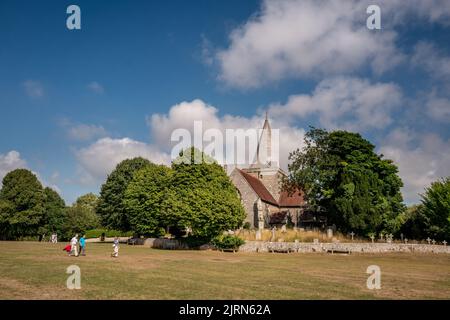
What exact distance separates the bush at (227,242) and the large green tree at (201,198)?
0.90 m

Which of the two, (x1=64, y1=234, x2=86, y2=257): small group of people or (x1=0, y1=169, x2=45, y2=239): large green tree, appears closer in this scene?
(x1=64, y1=234, x2=86, y2=257): small group of people

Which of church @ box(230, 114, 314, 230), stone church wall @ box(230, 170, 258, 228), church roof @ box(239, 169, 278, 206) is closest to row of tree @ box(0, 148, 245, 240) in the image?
church @ box(230, 114, 314, 230)

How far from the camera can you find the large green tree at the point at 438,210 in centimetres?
3828

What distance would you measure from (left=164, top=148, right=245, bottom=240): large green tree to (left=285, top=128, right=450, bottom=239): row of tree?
11.8m

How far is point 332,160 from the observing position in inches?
1684

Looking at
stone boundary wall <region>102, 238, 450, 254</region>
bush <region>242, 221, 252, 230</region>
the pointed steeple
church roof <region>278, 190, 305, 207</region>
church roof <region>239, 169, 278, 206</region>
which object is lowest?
stone boundary wall <region>102, 238, 450, 254</region>

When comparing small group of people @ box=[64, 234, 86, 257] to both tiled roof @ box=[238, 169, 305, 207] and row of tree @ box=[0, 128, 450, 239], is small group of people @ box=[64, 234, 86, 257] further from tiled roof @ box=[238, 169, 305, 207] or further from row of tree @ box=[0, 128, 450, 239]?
tiled roof @ box=[238, 169, 305, 207]

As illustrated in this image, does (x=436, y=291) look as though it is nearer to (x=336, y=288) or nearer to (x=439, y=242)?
(x=336, y=288)

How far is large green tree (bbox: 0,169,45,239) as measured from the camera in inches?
2031

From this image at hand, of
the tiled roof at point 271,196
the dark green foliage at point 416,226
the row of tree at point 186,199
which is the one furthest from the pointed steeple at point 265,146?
the dark green foliage at point 416,226

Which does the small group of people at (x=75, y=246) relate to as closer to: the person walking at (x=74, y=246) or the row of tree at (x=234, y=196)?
the person walking at (x=74, y=246)

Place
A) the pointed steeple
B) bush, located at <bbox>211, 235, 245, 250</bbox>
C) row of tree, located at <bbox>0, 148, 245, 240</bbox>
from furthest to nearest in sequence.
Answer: the pointed steeple
bush, located at <bbox>211, 235, 245, 250</bbox>
row of tree, located at <bbox>0, 148, 245, 240</bbox>
